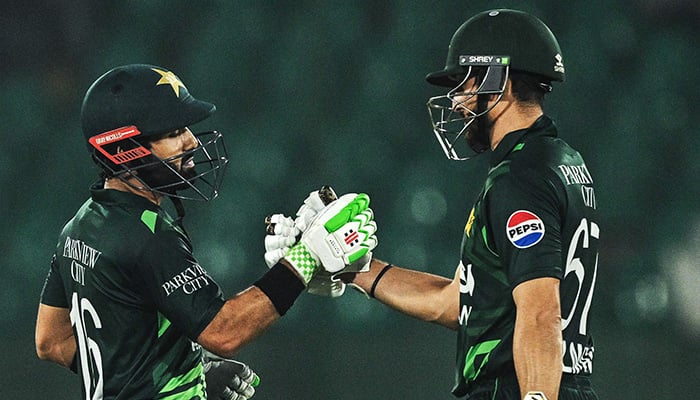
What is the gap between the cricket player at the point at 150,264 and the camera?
231cm

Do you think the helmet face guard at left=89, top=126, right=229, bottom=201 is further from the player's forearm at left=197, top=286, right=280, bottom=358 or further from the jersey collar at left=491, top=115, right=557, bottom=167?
the jersey collar at left=491, top=115, right=557, bottom=167

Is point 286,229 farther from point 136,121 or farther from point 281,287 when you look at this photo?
point 136,121

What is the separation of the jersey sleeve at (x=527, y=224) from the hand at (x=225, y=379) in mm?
771

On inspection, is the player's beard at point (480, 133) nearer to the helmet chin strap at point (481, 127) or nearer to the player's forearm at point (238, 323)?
the helmet chin strap at point (481, 127)

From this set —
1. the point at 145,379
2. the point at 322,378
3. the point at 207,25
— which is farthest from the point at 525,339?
the point at 207,25

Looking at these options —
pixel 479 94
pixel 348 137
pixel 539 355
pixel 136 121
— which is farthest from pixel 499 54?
pixel 348 137

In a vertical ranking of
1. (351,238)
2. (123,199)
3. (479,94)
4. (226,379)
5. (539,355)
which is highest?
(479,94)

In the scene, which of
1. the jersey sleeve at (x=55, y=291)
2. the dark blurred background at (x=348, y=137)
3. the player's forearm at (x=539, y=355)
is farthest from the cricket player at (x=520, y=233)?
the dark blurred background at (x=348, y=137)

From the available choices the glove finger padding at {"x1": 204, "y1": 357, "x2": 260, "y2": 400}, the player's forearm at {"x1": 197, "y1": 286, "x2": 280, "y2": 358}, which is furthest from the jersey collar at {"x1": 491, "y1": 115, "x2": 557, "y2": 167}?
the glove finger padding at {"x1": 204, "y1": 357, "x2": 260, "y2": 400}

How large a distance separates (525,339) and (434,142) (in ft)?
6.83

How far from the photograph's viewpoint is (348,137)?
13.5 ft

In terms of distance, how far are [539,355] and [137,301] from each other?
81 cm

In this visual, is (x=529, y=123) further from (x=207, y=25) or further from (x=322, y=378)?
(x=207, y=25)

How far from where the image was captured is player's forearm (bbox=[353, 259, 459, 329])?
2768 millimetres
